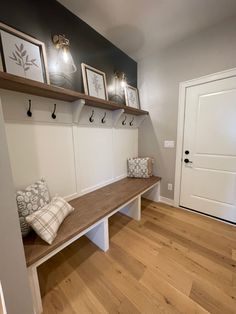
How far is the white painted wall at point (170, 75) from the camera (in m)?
1.76

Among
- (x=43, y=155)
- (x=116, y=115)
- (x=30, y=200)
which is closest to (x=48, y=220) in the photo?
(x=30, y=200)

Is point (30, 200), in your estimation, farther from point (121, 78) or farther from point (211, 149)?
point (211, 149)

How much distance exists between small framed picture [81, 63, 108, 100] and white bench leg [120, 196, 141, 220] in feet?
4.89

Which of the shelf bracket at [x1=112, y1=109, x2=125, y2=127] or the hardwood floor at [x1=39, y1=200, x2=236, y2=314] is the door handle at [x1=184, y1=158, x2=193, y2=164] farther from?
the shelf bracket at [x1=112, y1=109, x2=125, y2=127]

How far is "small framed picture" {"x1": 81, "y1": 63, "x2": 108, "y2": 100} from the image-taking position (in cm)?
168

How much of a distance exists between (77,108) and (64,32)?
2.64 feet

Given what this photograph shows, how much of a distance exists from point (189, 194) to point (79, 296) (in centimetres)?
191

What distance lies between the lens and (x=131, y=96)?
238cm

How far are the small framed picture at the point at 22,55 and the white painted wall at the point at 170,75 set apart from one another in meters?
1.70

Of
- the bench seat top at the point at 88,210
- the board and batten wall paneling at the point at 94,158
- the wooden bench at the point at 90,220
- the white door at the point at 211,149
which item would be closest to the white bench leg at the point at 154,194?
the wooden bench at the point at 90,220

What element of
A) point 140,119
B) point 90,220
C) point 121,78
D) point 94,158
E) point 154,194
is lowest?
point 154,194

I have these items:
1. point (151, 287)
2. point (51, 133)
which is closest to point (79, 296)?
point (151, 287)

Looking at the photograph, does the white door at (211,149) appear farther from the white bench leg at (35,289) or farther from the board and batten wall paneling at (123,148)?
the white bench leg at (35,289)

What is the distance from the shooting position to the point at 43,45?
4.28ft
